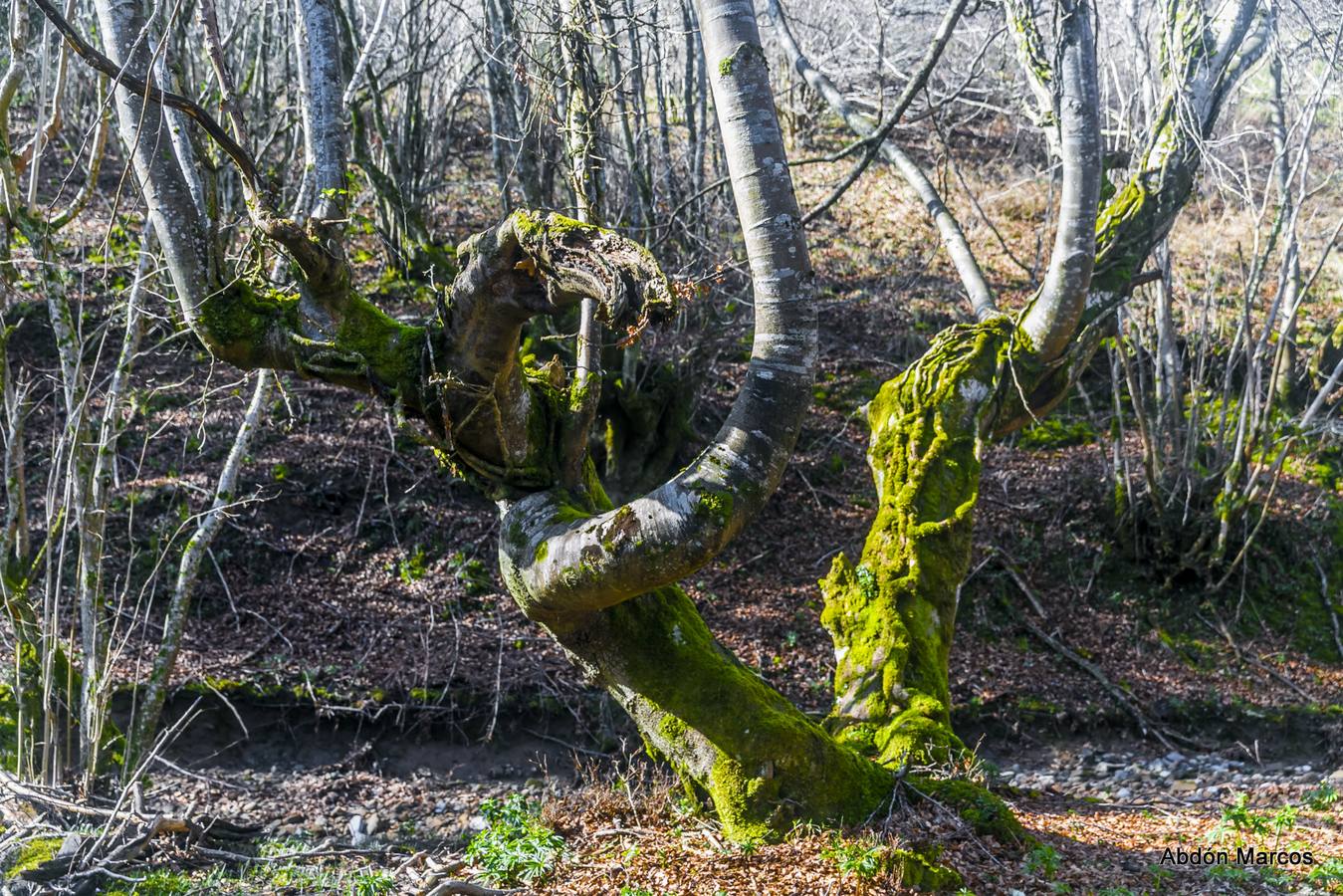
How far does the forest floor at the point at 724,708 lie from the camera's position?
4.30 metres

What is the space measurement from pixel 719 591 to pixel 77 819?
540 centimetres

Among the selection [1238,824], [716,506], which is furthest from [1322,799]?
[716,506]

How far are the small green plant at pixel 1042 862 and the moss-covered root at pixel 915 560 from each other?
59cm

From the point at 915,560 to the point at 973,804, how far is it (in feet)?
4.58

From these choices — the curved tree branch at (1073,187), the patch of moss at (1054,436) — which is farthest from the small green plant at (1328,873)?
the patch of moss at (1054,436)

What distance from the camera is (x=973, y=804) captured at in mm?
4328

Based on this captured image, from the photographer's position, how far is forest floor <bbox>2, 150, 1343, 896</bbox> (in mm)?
4305

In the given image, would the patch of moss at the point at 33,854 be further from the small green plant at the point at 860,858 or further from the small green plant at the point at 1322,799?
the small green plant at the point at 1322,799

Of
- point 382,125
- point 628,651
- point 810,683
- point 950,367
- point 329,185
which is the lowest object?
point 810,683

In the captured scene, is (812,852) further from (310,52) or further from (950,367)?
(310,52)

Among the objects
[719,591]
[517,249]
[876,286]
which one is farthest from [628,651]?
[876,286]

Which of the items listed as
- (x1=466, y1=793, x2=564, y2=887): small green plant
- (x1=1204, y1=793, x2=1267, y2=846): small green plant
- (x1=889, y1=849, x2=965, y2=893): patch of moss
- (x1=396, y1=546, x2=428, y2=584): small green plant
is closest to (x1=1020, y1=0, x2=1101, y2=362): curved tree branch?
(x1=1204, y1=793, x2=1267, y2=846): small green plant

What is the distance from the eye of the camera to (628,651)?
4.24m

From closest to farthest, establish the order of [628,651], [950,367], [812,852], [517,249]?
[517,249] < [812,852] < [628,651] < [950,367]
